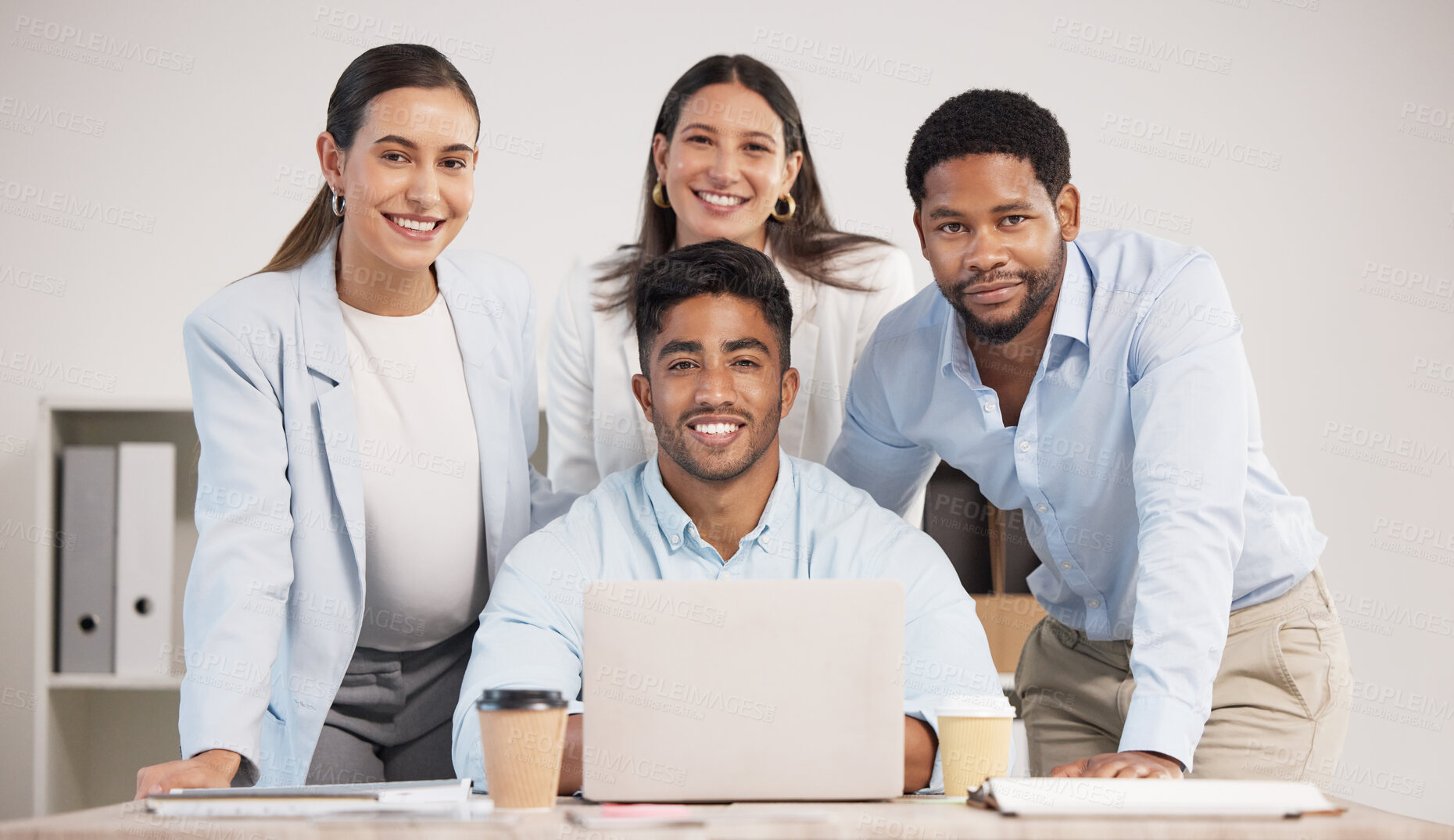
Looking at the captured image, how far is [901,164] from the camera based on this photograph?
10.2 ft

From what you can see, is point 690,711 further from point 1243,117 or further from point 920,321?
point 1243,117

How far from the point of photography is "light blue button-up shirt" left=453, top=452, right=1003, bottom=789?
5.07 feet

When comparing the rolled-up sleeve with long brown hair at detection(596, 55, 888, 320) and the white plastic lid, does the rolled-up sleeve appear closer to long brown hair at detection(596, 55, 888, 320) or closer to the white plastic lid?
the white plastic lid

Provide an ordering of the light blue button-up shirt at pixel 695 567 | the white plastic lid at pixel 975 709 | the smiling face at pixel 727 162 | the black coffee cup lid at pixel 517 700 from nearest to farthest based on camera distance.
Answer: the black coffee cup lid at pixel 517 700 < the white plastic lid at pixel 975 709 < the light blue button-up shirt at pixel 695 567 < the smiling face at pixel 727 162

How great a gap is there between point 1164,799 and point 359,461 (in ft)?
4.16

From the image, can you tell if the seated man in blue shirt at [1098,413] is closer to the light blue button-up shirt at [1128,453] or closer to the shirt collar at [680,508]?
the light blue button-up shirt at [1128,453]

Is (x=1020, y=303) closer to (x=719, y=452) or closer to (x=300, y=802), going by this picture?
(x=719, y=452)

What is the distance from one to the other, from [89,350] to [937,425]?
230 cm

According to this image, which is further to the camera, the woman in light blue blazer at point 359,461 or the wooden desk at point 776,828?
the woman in light blue blazer at point 359,461

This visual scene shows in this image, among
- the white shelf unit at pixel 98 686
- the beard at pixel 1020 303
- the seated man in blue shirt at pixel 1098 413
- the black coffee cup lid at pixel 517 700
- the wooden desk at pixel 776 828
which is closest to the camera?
the wooden desk at pixel 776 828

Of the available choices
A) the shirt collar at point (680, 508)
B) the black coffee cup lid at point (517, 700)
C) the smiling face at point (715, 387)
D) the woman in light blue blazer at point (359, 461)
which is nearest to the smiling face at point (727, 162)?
the smiling face at point (715, 387)

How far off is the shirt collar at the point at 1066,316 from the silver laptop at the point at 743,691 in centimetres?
79

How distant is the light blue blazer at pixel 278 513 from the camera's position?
5.31 feet

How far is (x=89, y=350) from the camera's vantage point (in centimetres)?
302
